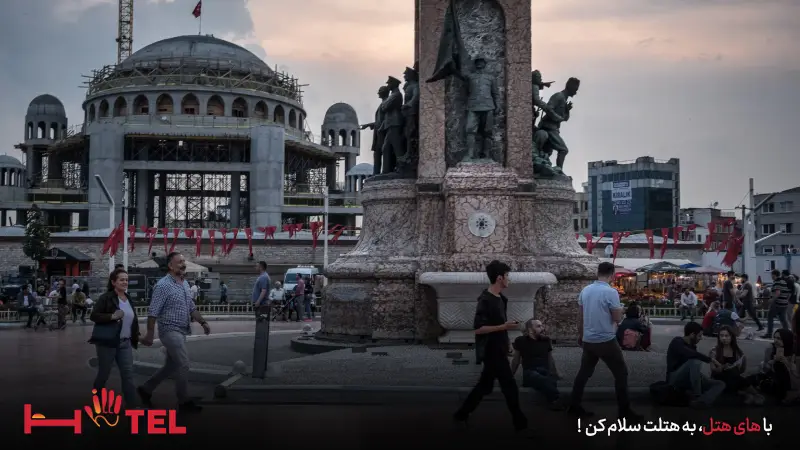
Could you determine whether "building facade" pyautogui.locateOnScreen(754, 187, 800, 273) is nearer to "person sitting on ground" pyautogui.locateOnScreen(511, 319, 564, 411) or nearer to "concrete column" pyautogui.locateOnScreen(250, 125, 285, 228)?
"concrete column" pyautogui.locateOnScreen(250, 125, 285, 228)

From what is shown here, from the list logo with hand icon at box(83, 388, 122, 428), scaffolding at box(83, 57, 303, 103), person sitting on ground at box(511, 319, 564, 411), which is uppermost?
scaffolding at box(83, 57, 303, 103)

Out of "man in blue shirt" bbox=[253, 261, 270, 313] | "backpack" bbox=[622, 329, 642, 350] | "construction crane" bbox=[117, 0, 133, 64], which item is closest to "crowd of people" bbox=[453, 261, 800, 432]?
"backpack" bbox=[622, 329, 642, 350]

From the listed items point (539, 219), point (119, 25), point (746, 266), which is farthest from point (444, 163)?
point (119, 25)

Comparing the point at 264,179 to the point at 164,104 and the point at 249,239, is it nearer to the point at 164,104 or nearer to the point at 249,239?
the point at 164,104

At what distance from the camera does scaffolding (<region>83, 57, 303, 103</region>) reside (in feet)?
257

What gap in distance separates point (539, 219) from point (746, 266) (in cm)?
2375

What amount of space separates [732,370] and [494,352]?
353 cm

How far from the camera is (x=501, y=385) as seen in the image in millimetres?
7699

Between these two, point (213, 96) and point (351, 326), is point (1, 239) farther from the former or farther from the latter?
point (351, 326)

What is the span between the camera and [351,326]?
14.5 metres

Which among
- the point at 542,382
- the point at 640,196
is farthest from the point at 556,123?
the point at 640,196

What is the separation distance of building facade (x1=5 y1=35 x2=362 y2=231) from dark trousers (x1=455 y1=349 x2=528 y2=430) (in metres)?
64.4

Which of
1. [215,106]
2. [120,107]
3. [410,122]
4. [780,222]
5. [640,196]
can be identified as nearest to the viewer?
[410,122]

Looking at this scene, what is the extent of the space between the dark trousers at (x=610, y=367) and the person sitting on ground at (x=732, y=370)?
2098 mm
